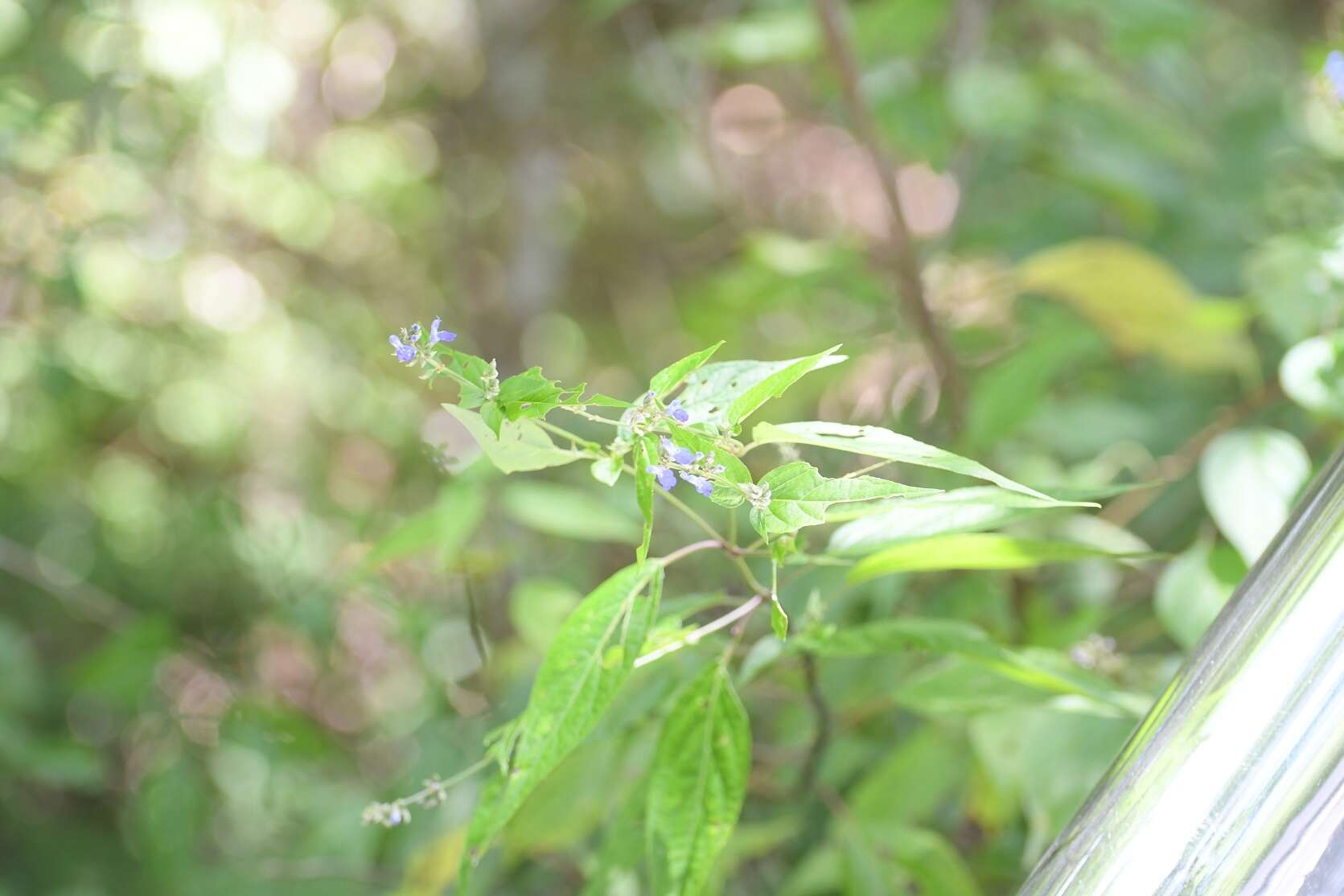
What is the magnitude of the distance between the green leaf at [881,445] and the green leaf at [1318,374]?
0.22m

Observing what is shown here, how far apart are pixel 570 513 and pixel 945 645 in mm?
257

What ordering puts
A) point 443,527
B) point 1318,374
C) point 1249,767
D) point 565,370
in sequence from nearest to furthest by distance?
point 1249,767, point 1318,374, point 443,527, point 565,370

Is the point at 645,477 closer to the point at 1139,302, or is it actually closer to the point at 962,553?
the point at 962,553

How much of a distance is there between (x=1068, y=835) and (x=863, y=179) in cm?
121

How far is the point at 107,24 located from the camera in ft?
3.16

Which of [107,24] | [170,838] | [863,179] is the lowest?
[170,838]

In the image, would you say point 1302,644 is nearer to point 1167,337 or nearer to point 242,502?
point 1167,337

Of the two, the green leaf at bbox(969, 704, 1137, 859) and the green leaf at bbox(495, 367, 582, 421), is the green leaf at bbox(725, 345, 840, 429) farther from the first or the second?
the green leaf at bbox(969, 704, 1137, 859)

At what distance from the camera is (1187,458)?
0.60m

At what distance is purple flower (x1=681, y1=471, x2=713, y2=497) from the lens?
0.23 m

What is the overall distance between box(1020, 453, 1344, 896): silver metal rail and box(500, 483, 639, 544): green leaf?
1.04 feet

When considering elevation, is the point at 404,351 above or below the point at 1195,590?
above

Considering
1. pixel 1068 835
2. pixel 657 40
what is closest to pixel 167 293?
pixel 657 40

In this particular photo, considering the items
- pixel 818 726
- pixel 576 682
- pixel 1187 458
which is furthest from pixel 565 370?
pixel 576 682
